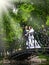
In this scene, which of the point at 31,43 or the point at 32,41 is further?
the point at 32,41

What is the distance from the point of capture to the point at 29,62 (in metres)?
104

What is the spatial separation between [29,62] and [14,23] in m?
2.81

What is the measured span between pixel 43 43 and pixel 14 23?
2.37m

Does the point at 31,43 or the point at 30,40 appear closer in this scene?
the point at 31,43

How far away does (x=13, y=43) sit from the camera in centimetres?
10438

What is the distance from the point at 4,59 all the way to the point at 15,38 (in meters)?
1.58

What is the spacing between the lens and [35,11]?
10425 cm

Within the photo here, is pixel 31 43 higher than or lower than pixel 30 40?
lower

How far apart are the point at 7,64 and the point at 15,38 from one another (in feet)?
8.73

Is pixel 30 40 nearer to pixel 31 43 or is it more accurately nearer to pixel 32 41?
pixel 32 41

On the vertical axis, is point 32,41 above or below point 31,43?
above

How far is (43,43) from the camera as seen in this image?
105 metres

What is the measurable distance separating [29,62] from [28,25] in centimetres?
257

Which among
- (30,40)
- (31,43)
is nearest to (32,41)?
(30,40)
